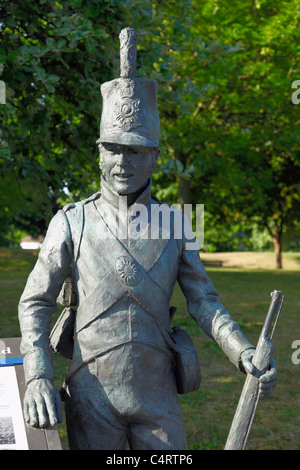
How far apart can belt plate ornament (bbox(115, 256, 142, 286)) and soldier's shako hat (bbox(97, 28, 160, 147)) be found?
59cm

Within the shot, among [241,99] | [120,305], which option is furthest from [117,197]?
[241,99]

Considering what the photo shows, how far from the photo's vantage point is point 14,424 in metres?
2.99

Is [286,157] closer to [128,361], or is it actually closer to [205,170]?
[205,170]

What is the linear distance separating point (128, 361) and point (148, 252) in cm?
56

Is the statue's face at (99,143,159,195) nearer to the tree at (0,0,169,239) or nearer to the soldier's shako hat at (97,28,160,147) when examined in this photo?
the soldier's shako hat at (97,28,160,147)

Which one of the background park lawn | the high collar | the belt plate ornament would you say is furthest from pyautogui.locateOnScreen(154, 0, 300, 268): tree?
the belt plate ornament

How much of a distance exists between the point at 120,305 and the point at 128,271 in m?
0.18

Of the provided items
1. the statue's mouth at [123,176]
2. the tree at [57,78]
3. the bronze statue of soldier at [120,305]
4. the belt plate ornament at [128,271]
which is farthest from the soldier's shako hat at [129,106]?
the tree at [57,78]

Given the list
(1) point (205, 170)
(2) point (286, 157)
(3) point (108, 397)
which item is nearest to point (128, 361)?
(3) point (108, 397)

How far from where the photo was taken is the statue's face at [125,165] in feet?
9.93

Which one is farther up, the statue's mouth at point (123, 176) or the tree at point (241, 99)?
the tree at point (241, 99)

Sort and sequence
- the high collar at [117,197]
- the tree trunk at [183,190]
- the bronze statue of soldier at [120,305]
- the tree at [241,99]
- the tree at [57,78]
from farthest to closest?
the tree trunk at [183,190] → the tree at [241,99] → the tree at [57,78] → the high collar at [117,197] → the bronze statue of soldier at [120,305]

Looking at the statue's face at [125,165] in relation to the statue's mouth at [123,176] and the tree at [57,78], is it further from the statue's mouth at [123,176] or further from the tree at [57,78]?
the tree at [57,78]

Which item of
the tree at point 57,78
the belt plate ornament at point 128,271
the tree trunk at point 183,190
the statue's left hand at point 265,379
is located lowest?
the statue's left hand at point 265,379
